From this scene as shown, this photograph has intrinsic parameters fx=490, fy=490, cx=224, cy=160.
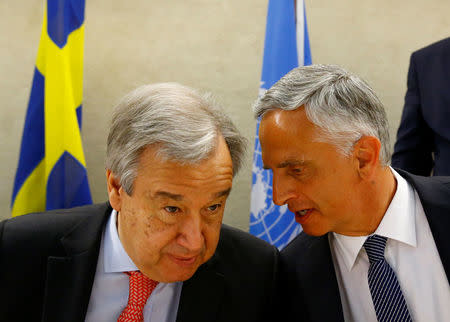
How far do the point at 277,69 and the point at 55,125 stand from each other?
4.11 ft

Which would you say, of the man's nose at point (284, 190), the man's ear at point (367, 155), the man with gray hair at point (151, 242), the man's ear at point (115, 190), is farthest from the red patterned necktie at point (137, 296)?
the man's ear at point (367, 155)

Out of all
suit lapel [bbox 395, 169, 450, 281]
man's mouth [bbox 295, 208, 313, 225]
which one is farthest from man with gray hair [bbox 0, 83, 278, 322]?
suit lapel [bbox 395, 169, 450, 281]

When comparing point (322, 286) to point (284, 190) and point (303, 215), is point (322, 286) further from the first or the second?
point (284, 190)

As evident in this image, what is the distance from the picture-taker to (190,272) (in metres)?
1.65

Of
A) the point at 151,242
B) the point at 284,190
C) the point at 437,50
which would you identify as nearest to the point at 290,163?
the point at 284,190

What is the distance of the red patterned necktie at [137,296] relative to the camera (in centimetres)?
170

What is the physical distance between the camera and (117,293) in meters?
1.76

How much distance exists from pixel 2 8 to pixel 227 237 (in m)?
2.14

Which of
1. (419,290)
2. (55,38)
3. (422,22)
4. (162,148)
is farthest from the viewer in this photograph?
(422,22)

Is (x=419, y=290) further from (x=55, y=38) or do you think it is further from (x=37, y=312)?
(x=55, y=38)

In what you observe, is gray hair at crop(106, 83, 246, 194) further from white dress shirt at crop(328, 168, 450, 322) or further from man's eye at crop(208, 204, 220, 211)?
white dress shirt at crop(328, 168, 450, 322)

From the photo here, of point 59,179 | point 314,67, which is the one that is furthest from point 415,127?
point 59,179

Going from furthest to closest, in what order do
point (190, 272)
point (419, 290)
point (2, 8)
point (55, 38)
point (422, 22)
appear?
point (422, 22)
point (2, 8)
point (55, 38)
point (419, 290)
point (190, 272)

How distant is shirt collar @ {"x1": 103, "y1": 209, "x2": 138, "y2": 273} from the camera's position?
1.77 meters
